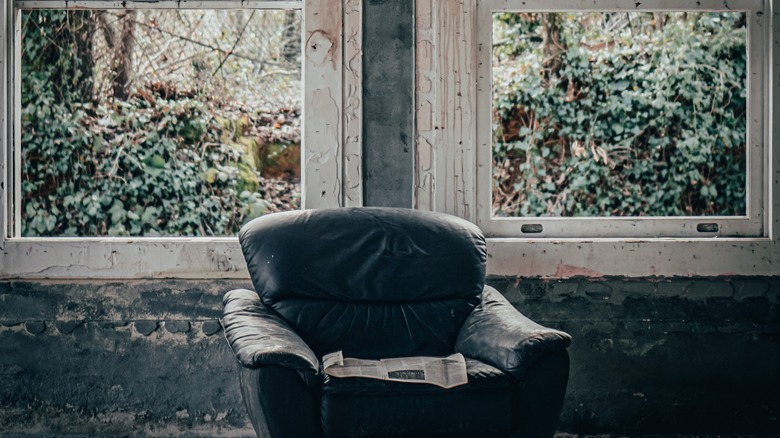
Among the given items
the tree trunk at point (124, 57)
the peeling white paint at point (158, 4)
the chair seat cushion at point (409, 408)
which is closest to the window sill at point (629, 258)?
the chair seat cushion at point (409, 408)

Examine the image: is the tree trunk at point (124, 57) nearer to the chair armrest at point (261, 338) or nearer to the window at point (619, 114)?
the chair armrest at point (261, 338)

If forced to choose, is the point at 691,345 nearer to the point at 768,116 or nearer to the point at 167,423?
the point at 768,116

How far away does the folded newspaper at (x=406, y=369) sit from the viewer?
241 centimetres

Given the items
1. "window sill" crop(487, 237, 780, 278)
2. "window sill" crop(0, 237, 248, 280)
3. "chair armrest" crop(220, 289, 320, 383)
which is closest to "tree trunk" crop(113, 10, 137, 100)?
"window sill" crop(0, 237, 248, 280)

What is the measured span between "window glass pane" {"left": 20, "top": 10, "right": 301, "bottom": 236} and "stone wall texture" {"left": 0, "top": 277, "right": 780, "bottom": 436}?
0.95m

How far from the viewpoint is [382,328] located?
2895 millimetres

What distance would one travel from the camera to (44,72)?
13.9ft

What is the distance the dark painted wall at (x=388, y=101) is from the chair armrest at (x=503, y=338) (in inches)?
28.6

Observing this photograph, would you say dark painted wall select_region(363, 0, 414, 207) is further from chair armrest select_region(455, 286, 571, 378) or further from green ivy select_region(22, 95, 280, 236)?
green ivy select_region(22, 95, 280, 236)

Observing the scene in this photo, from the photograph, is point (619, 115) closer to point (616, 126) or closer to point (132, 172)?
point (616, 126)

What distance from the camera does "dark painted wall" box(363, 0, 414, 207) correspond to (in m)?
3.48

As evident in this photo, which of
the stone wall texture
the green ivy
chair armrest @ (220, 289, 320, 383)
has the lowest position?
the stone wall texture

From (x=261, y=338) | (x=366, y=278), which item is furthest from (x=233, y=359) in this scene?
(x=261, y=338)

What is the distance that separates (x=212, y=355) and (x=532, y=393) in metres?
1.64
